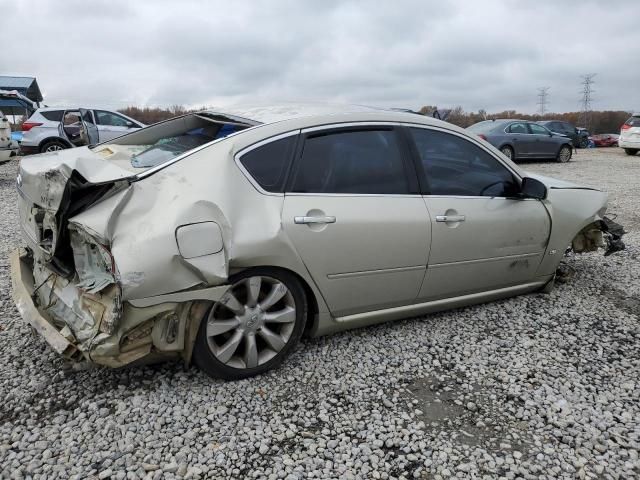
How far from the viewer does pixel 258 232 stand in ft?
8.71

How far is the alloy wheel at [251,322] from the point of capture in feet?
8.90

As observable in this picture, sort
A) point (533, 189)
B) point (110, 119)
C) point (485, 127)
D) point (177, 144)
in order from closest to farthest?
1. point (177, 144)
2. point (533, 189)
3. point (110, 119)
4. point (485, 127)

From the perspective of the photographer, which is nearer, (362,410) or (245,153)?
(362,410)

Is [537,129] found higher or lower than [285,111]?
lower

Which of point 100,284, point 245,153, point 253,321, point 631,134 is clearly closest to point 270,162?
point 245,153

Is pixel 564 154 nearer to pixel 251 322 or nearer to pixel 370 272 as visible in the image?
pixel 370 272

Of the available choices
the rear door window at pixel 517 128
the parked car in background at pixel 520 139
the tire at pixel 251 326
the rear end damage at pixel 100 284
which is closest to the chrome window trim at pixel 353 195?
the tire at pixel 251 326

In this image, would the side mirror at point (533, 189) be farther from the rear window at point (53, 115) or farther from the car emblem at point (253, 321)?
the rear window at point (53, 115)

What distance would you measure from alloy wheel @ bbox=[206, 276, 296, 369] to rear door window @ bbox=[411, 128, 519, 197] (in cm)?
124

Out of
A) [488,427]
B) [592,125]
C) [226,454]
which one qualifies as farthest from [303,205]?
[592,125]

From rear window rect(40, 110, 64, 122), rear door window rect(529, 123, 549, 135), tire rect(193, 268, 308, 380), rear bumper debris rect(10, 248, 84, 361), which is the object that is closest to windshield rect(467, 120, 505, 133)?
rear door window rect(529, 123, 549, 135)

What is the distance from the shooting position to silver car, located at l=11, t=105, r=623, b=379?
2.48m

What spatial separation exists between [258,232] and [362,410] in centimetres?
110

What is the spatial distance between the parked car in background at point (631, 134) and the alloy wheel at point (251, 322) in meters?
18.9
